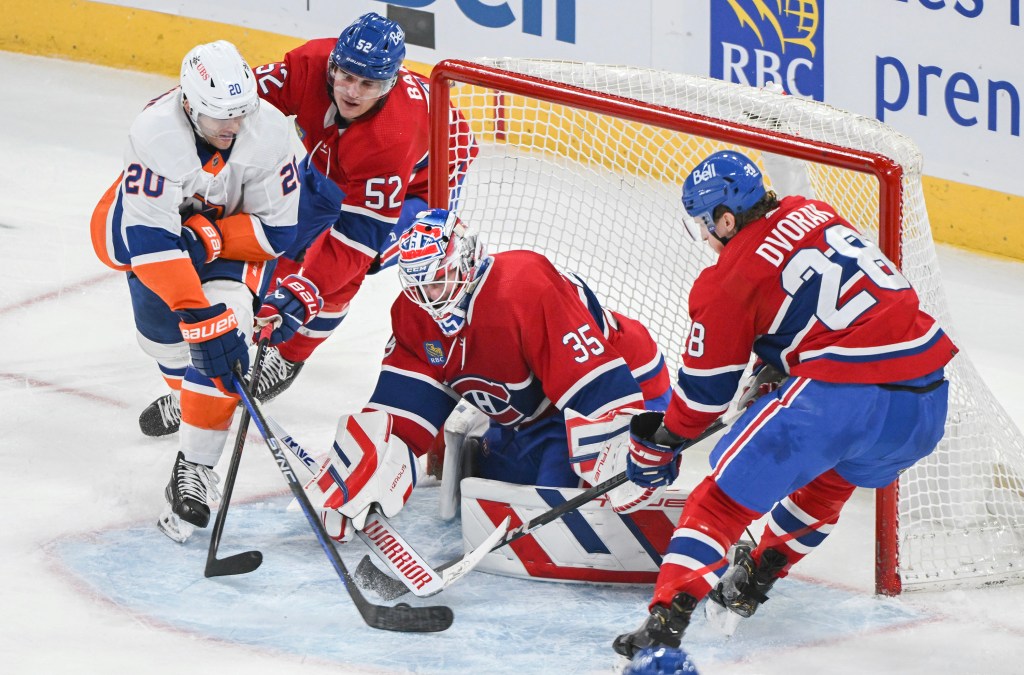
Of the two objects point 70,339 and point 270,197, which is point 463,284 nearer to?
point 270,197

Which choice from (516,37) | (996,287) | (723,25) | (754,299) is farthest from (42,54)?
(754,299)

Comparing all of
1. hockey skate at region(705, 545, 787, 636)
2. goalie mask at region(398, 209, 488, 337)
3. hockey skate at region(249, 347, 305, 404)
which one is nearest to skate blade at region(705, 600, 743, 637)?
hockey skate at region(705, 545, 787, 636)

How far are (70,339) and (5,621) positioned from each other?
168 centimetres

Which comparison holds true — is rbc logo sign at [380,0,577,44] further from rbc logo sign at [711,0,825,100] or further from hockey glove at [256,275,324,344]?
hockey glove at [256,275,324,344]

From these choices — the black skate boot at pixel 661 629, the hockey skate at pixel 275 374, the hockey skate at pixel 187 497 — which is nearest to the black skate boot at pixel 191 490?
the hockey skate at pixel 187 497

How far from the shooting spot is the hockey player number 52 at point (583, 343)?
3518 mm

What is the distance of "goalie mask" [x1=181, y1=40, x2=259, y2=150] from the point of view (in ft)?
11.6

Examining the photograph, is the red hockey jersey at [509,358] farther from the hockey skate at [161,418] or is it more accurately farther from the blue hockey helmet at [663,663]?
the hockey skate at [161,418]

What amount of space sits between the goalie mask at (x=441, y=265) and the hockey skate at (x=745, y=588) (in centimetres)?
81

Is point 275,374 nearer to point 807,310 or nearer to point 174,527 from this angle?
point 174,527

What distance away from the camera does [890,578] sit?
3535 millimetres

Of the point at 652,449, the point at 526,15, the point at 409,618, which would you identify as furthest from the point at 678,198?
the point at 526,15

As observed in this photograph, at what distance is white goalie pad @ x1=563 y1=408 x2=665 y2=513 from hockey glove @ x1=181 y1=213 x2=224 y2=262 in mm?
949

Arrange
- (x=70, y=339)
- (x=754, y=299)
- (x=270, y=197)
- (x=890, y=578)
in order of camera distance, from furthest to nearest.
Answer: (x=70, y=339) < (x=270, y=197) < (x=890, y=578) < (x=754, y=299)
